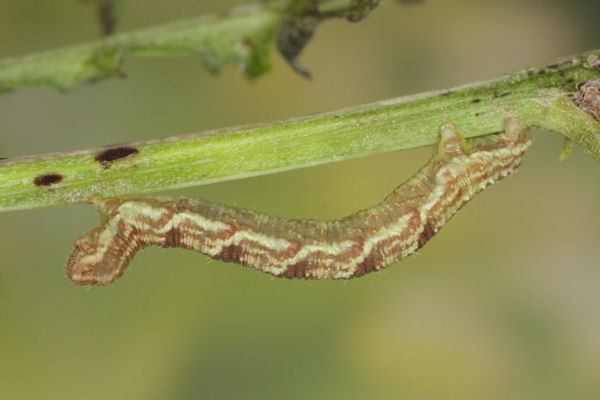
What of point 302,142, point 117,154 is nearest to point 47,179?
point 117,154

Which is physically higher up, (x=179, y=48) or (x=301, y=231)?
(x=179, y=48)

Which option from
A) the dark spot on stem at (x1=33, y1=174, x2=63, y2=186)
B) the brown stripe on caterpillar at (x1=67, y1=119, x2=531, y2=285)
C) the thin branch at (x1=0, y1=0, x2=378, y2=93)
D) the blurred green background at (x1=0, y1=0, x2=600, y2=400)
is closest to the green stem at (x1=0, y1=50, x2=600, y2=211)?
the dark spot on stem at (x1=33, y1=174, x2=63, y2=186)

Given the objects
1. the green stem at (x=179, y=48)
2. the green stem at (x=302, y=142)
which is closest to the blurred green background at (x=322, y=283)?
the green stem at (x=179, y=48)

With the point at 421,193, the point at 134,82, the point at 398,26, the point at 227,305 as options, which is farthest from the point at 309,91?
the point at 421,193

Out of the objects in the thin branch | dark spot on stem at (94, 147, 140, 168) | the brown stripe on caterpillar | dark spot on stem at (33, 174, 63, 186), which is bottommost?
the brown stripe on caterpillar

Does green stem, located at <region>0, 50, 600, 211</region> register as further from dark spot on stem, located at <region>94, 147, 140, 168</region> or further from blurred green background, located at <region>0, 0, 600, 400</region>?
blurred green background, located at <region>0, 0, 600, 400</region>

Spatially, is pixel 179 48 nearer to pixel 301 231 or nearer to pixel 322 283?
pixel 301 231

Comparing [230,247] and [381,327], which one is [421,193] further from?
[381,327]
